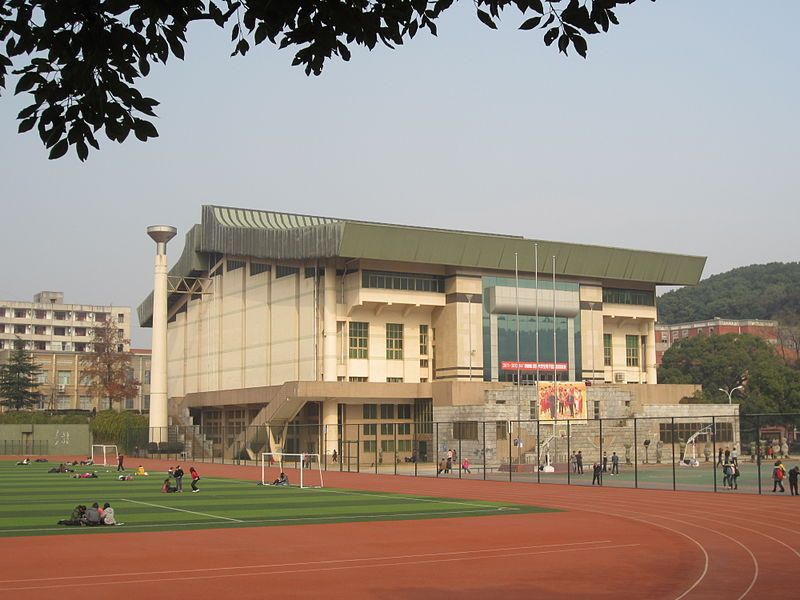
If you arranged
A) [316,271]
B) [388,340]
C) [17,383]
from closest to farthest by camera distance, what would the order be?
[316,271] < [388,340] < [17,383]

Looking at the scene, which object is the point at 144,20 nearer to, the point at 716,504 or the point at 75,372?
the point at 716,504

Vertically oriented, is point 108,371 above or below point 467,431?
above

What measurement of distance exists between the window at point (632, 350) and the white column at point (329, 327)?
109 feet

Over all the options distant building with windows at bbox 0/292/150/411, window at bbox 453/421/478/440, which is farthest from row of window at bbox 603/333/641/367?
distant building with windows at bbox 0/292/150/411

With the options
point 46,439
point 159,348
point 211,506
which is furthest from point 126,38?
point 46,439

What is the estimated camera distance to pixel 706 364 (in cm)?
14512

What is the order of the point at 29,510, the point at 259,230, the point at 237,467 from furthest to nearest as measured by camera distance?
1. the point at 259,230
2. the point at 237,467
3. the point at 29,510

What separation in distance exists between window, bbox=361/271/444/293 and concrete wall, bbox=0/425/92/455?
44.6 metres

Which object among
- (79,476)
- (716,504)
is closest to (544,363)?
(79,476)

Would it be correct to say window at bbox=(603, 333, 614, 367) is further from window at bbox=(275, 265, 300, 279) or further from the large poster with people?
window at bbox=(275, 265, 300, 279)

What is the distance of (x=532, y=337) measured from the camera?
95.6m

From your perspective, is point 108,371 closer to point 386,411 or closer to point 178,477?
point 386,411

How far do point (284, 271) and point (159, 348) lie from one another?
53.8 ft

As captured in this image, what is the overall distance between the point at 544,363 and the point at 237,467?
2990 cm
